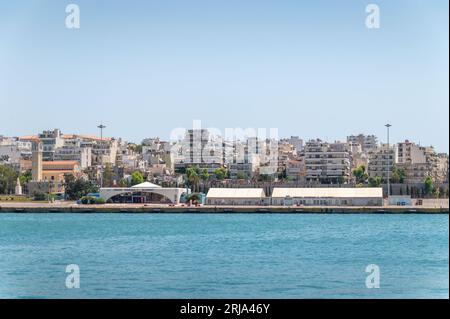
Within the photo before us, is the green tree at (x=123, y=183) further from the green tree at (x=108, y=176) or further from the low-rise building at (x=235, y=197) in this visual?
the low-rise building at (x=235, y=197)

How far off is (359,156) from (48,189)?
26.3 m

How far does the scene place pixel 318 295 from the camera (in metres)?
10.3

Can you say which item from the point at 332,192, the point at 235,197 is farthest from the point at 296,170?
the point at 332,192

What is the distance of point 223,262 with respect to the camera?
15.0 m

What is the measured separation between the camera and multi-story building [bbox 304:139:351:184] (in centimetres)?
5739

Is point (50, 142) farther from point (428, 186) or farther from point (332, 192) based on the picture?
point (428, 186)

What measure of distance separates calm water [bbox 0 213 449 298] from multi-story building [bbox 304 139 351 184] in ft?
101

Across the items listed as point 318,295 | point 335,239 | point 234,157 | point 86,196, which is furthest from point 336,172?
point 318,295

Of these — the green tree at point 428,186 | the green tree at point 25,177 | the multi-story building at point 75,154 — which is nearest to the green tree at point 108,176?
the multi-story building at point 75,154

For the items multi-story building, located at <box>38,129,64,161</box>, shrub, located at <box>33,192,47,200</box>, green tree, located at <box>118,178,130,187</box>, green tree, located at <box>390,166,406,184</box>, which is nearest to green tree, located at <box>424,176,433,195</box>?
green tree, located at <box>390,166,406,184</box>

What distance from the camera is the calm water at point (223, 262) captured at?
1088 cm

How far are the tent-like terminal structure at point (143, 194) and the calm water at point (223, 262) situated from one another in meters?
18.4

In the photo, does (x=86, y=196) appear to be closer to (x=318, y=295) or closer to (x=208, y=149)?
(x=208, y=149)
